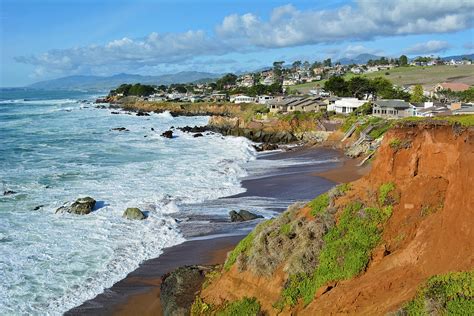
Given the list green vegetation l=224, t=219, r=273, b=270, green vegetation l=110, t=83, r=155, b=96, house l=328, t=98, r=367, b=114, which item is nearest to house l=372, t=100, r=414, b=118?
house l=328, t=98, r=367, b=114

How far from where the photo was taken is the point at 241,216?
23.0 metres

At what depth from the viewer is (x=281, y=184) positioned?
31625 mm

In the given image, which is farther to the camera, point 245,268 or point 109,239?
point 109,239

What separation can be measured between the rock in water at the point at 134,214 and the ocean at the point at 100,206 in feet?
1.18

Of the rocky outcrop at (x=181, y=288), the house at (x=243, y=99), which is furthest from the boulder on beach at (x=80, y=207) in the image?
the house at (x=243, y=99)

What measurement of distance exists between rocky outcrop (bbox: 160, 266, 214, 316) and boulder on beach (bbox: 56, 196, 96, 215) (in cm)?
1030

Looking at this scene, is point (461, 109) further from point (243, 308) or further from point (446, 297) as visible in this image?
point (446, 297)

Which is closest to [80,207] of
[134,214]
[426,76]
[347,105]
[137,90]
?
Answer: [134,214]

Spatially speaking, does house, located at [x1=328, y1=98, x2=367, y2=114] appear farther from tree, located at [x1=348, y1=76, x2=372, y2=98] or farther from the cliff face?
the cliff face

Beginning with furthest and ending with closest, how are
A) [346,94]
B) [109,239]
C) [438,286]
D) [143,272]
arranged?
[346,94] < [109,239] < [143,272] < [438,286]

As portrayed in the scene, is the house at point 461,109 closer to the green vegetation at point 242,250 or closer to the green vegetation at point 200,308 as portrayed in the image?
the green vegetation at point 242,250

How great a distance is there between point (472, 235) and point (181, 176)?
25.6 meters

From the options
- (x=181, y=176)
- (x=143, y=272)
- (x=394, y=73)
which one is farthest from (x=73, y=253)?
(x=394, y=73)

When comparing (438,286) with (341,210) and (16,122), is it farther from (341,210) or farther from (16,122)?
(16,122)
